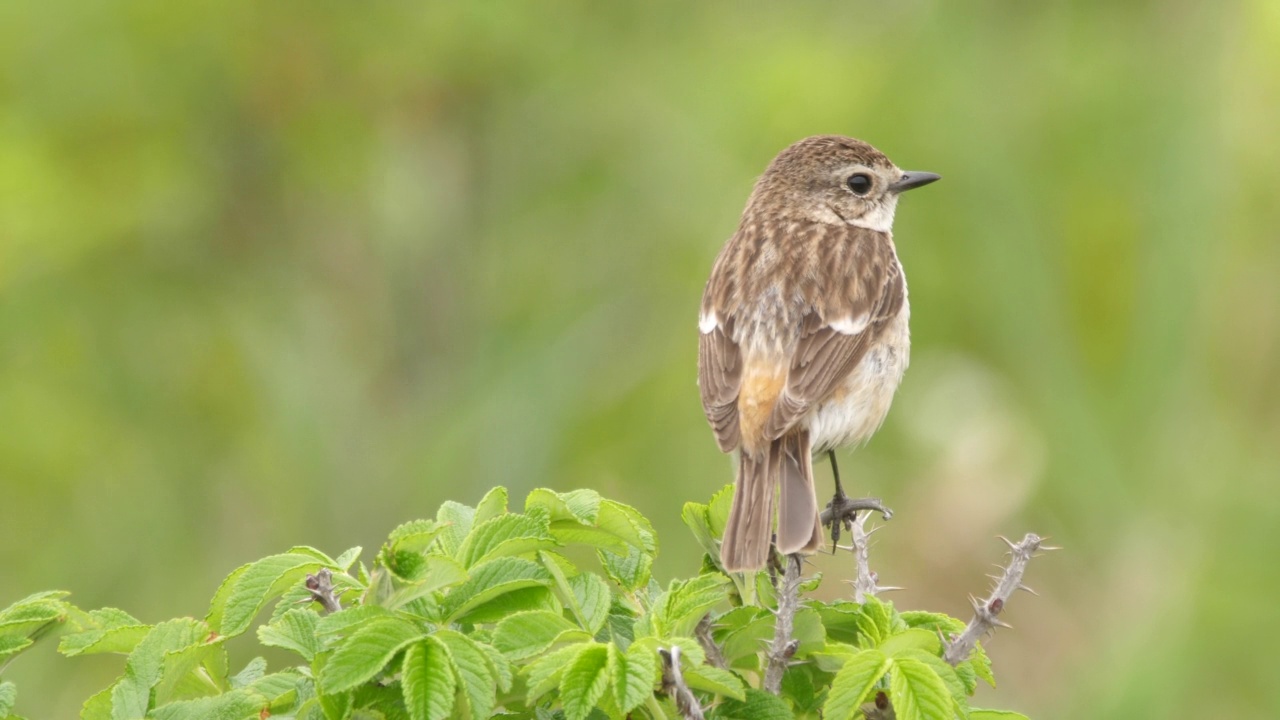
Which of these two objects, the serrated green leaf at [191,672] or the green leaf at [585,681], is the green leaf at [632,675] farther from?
the serrated green leaf at [191,672]

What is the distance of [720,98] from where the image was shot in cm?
1023

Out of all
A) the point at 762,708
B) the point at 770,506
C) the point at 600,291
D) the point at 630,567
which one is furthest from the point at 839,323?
the point at 600,291

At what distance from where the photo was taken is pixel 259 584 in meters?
2.20

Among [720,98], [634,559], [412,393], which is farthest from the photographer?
[720,98]

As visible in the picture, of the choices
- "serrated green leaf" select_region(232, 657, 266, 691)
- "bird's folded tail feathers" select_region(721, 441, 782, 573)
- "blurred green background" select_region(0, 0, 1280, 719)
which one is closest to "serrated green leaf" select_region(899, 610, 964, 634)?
"bird's folded tail feathers" select_region(721, 441, 782, 573)

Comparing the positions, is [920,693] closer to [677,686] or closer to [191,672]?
[677,686]

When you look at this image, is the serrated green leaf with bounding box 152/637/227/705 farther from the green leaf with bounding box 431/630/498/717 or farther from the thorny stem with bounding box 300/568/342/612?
the green leaf with bounding box 431/630/498/717

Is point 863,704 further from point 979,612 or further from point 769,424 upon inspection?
point 769,424

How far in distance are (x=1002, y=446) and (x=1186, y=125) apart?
175cm

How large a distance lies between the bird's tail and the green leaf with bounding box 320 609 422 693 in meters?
0.77

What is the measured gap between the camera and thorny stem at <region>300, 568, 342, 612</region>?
2115mm

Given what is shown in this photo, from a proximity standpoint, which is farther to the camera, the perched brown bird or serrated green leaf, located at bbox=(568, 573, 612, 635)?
the perched brown bird

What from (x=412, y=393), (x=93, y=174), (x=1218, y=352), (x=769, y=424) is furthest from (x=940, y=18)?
(x=93, y=174)

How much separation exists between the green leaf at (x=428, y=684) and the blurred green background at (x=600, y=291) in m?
4.00
